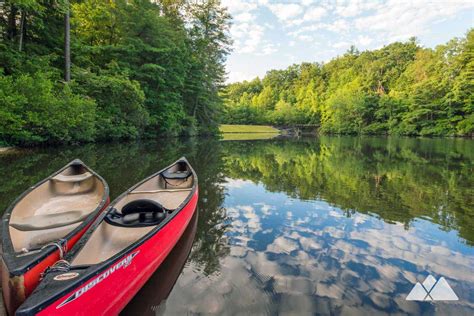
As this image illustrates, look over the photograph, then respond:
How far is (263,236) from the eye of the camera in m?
5.76

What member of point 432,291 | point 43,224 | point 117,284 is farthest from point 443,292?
point 43,224

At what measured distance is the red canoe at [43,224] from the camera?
2.70m

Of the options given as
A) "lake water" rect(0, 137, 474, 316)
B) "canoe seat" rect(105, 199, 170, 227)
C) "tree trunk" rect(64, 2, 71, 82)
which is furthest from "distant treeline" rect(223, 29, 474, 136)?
"canoe seat" rect(105, 199, 170, 227)

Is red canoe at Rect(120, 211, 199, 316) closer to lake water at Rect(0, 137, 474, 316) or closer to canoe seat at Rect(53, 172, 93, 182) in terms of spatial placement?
lake water at Rect(0, 137, 474, 316)

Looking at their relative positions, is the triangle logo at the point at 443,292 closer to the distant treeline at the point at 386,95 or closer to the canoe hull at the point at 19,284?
the canoe hull at the point at 19,284

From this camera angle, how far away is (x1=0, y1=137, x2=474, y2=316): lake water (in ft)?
11.7

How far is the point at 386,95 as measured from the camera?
56.5 m

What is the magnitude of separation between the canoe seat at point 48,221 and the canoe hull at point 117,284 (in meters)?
1.68

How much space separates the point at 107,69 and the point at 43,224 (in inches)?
864

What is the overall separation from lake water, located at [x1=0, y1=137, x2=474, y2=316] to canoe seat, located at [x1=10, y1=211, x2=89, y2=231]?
70.5 inches

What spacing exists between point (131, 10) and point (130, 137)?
37.2ft

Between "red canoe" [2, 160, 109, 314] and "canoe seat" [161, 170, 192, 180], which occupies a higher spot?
"canoe seat" [161, 170, 192, 180]

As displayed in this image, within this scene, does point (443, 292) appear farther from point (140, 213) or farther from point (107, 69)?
point (107, 69)

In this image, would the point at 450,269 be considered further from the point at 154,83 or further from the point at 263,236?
the point at 154,83
